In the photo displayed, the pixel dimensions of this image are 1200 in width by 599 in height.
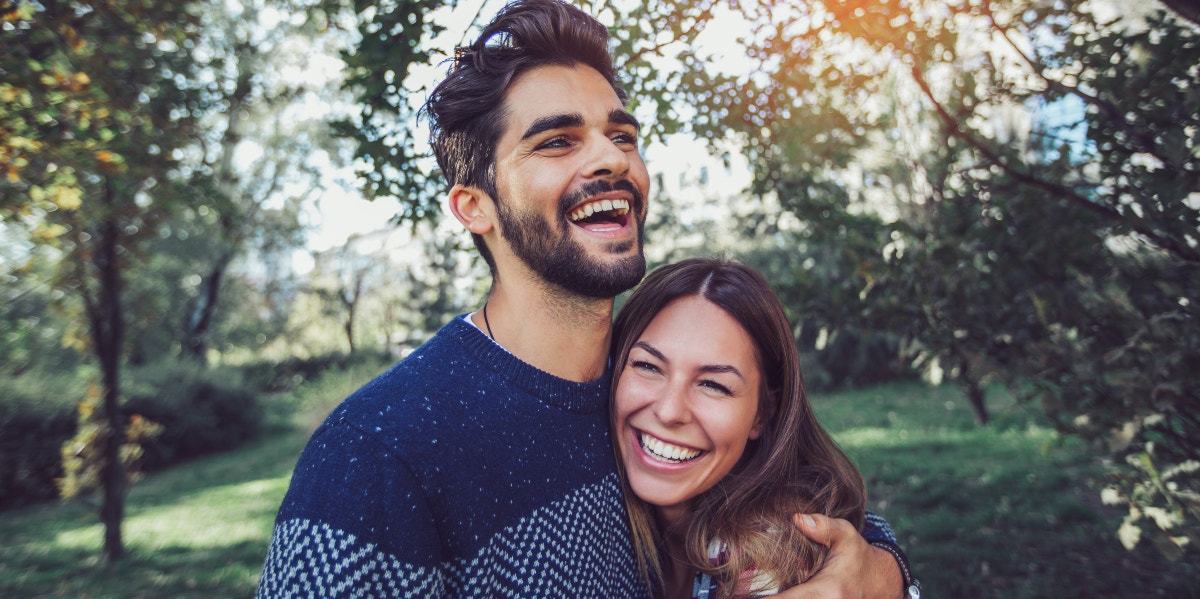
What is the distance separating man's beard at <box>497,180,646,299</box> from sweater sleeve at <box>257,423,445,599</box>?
745mm

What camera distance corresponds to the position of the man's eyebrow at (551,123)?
7.02ft

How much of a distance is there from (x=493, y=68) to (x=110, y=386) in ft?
22.8

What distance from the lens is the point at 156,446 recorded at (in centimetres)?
1455

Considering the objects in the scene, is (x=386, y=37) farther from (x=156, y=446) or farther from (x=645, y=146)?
(x=156, y=446)

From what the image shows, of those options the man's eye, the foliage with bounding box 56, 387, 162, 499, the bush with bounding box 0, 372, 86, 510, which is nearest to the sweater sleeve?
the man's eye

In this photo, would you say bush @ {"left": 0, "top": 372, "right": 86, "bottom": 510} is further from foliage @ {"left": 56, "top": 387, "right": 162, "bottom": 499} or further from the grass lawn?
foliage @ {"left": 56, "top": 387, "right": 162, "bottom": 499}

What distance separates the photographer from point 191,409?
51.7ft

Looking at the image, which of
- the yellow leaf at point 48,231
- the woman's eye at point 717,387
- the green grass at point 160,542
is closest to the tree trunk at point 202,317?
the green grass at point 160,542

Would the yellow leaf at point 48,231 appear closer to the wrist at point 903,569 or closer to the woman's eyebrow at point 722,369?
the woman's eyebrow at point 722,369

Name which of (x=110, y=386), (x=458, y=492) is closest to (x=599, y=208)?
(x=458, y=492)

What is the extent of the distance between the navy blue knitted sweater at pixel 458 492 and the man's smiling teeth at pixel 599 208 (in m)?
0.46

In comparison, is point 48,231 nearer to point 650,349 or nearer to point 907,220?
point 650,349

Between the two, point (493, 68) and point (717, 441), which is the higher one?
point (493, 68)


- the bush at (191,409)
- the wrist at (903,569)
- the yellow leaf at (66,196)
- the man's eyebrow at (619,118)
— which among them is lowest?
the bush at (191,409)
